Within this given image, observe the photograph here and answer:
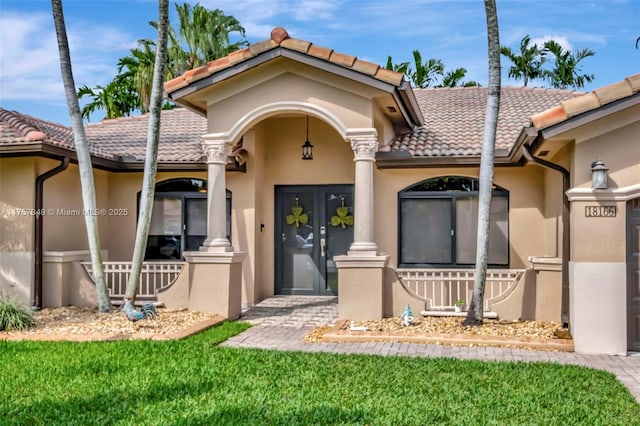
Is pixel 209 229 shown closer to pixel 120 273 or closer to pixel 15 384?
pixel 120 273

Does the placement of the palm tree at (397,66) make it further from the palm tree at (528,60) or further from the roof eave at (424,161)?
the roof eave at (424,161)

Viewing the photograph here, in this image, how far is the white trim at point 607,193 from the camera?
8367mm

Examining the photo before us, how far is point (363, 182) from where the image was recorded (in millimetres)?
10961

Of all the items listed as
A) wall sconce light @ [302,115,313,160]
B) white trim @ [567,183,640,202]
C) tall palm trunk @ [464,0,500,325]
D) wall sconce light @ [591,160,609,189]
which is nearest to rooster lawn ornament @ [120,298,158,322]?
wall sconce light @ [302,115,313,160]

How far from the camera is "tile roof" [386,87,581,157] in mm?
12508

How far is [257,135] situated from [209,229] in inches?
119

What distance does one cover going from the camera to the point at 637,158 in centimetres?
848

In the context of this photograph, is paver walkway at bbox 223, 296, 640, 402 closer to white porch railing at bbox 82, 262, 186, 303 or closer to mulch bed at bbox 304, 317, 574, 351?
mulch bed at bbox 304, 317, 574, 351

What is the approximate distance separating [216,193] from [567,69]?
21.5 m

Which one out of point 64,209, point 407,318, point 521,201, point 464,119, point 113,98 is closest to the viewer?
point 407,318

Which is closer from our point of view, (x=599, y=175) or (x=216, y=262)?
(x=599, y=175)

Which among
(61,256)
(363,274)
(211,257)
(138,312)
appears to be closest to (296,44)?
(211,257)

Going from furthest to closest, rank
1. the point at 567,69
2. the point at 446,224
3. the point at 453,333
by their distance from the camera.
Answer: the point at 567,69 < the point at 446,224 < the point at 453,333

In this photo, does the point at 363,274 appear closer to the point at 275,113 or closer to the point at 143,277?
the point at 275,113
